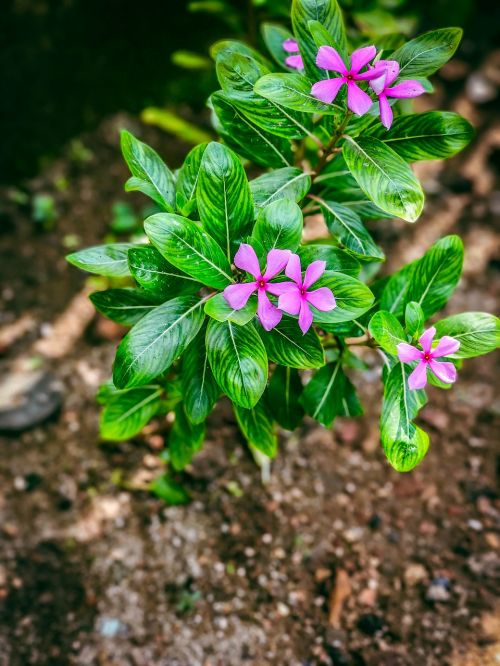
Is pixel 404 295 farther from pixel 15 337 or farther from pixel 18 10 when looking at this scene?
pixel 18 10

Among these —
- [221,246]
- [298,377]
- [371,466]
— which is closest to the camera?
[221,246]

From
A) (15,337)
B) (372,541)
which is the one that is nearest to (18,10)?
(15,337)

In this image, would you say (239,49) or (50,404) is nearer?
(239,49)

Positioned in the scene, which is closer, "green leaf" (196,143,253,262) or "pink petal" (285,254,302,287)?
"pink petal" (285,254,302,287)

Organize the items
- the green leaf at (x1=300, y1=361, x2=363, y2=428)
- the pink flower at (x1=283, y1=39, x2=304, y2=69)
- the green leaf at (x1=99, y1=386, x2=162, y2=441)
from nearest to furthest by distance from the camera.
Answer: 1. the pink flower at (x1=283, y1=39, x2=304, y2=69)
2. the green leaf at (x1=300, y1=361, x2=363, y2=428)
3. the green leaf at (x1=99, y1=386, x2=162, y2=441)

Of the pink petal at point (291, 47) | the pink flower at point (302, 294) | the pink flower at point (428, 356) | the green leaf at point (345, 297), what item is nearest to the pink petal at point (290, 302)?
the pink flower at point (302, 294)

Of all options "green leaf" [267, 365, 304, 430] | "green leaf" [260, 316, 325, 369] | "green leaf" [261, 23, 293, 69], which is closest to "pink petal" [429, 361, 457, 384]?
"green leaf" [260, 316, 325, 369]

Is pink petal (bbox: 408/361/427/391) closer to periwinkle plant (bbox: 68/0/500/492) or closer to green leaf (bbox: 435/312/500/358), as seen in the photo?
periwinkle plant (bbox: 68/0/500/492)

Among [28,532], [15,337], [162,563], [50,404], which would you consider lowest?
[162,563]
